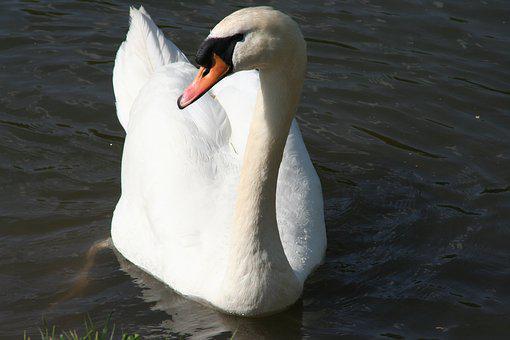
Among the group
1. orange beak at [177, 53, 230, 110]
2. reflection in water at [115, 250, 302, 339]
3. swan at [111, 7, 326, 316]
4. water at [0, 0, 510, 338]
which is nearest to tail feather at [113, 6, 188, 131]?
swan at [111, 7, 326, 316]

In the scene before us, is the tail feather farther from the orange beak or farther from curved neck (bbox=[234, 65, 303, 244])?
the orange beak

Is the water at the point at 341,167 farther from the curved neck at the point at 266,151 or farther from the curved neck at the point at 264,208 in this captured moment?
the curved neck at the point at 266,151

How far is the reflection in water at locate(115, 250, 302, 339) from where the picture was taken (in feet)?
21.3

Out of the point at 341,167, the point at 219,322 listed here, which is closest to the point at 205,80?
the point at 219,322

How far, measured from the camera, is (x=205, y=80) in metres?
5.52

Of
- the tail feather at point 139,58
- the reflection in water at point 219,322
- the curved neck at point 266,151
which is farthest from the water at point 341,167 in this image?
the curved neck at point 266,151

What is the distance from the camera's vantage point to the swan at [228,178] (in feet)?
18.1

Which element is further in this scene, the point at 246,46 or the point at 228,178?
the point at 228,178

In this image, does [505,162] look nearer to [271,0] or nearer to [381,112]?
[381,112]

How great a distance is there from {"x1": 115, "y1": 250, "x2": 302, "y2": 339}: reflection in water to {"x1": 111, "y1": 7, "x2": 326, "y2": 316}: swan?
0.31ft

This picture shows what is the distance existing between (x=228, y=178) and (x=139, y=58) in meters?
1.97

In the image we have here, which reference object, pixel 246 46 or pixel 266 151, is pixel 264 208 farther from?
pixel 246 46

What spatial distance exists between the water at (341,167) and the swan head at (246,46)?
5.98 ft

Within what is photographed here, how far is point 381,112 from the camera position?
31.1 feet
